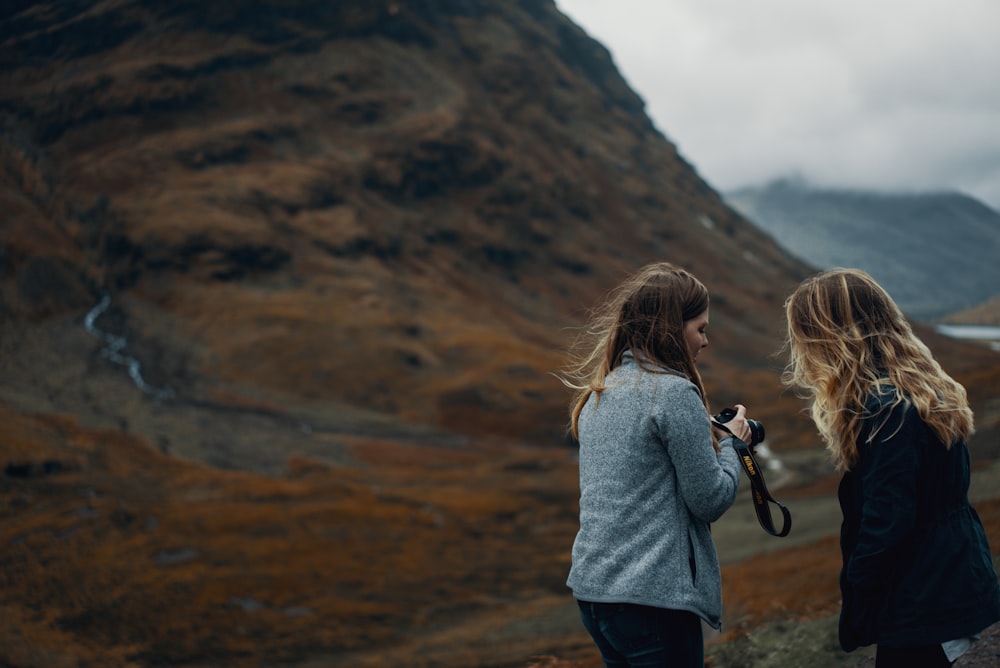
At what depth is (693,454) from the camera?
3.40 metres

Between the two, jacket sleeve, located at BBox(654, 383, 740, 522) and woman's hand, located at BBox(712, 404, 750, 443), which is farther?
woman's hand, located at BBox(712, 404, 750, 443)

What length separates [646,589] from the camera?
338 cm

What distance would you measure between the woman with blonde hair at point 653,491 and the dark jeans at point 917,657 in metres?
0.79

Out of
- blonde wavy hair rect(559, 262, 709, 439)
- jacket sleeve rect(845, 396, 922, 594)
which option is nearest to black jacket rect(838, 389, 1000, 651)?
jacket sleeve rect(845, 396, 922, 594)

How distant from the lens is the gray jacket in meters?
3.40

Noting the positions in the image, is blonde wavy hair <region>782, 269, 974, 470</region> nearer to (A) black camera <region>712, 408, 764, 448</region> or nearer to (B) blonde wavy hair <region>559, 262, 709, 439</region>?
(A) black camera <region>712, 408, 764, 448</region>

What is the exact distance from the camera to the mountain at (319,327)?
22.7 metres

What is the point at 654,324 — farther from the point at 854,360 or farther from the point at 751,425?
the point at 854,360

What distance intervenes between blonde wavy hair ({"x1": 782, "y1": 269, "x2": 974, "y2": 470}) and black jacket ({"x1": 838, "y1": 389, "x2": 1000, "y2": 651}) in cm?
8

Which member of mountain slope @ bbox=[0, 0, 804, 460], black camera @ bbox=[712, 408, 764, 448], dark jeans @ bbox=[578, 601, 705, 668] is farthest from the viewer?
mountain slope @ bbox=[0, 0, 804, 460]

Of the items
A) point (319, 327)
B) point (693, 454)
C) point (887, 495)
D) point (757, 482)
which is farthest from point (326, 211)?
point (887, 495)

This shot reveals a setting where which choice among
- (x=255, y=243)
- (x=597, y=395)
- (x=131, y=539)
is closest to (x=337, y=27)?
(x=255, y=243)

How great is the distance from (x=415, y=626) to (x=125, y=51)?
7193 cm

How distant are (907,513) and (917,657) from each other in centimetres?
63
